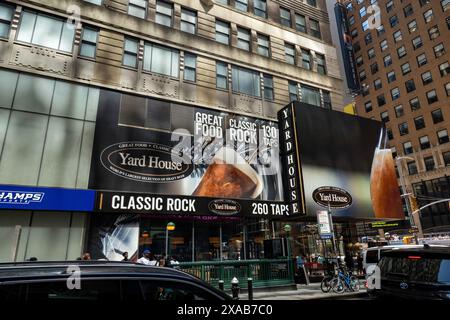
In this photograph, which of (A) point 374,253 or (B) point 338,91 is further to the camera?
(B) point 338,91

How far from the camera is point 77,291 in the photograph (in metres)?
2.37

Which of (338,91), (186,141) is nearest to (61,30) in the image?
(186,141)

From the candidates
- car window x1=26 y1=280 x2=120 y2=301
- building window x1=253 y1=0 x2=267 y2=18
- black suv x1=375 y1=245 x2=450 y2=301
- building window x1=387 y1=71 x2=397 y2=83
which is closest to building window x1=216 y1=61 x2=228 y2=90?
building window x1=253 y1=0 x2=267 y2=18

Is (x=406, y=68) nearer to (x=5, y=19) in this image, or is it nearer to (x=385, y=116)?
(x=385, y=116)

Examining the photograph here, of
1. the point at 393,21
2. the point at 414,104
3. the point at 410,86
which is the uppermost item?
the point at 393,21

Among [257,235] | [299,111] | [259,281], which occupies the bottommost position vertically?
[259,281]

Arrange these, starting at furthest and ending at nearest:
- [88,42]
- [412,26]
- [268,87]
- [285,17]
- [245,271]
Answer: [412,26] < [285,17] < [268,87] < [88,42] < [245,271]

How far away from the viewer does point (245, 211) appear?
17516 millimetres

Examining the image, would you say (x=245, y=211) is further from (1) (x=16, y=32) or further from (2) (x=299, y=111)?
(1) (x=16, y=32)

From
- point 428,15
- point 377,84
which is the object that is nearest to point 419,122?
point 377,84

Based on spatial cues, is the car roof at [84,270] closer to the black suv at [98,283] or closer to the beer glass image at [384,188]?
the black suv at [98,283]

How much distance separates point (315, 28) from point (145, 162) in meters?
20.3

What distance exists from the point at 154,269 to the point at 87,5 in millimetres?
19344

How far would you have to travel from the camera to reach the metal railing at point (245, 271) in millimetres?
14195
